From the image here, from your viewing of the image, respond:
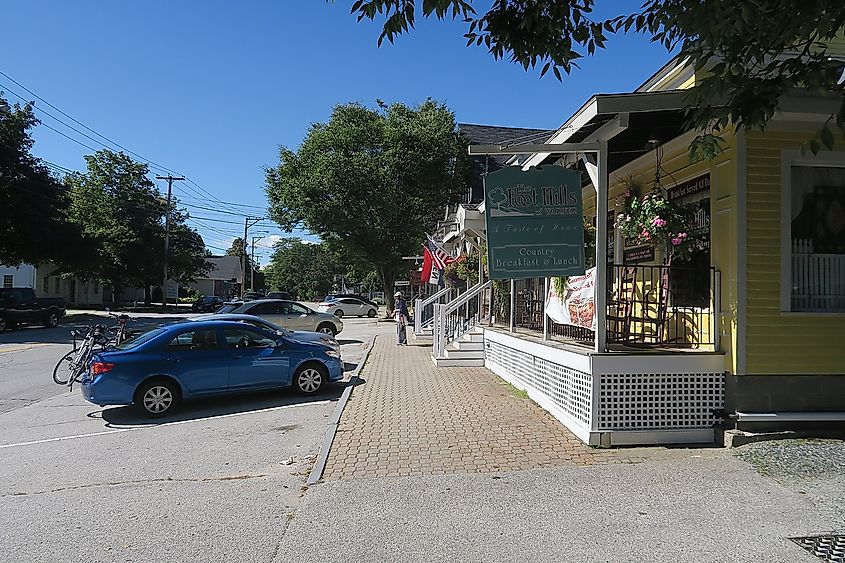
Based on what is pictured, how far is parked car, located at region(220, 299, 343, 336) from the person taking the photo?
70.8 feet

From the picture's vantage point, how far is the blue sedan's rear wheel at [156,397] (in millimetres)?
9367

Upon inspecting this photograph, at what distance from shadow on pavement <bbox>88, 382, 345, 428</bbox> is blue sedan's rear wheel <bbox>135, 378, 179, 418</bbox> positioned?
0.13 m

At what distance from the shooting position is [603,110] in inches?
260

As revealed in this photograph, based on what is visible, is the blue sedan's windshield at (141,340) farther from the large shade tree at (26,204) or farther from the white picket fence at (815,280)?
the large shade tree at (26,204)

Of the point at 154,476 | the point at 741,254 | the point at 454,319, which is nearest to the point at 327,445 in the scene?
the point at 154,476

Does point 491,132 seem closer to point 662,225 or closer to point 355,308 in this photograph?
point 355,308

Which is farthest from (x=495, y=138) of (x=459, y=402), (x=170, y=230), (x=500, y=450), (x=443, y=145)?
(x=500, y=450)

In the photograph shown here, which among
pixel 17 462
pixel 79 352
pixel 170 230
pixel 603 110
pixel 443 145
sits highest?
pixel 443 145

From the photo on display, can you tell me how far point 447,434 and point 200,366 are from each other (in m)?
4.51

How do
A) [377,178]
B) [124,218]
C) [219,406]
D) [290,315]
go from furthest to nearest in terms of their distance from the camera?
[124,218] < [377,178] < [290,315] < [219,406]

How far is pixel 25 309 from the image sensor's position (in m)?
27.8

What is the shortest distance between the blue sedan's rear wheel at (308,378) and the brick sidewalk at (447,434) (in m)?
0.69

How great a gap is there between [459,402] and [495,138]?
32239 mm

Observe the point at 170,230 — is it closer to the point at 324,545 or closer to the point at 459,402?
the point at 459,402
